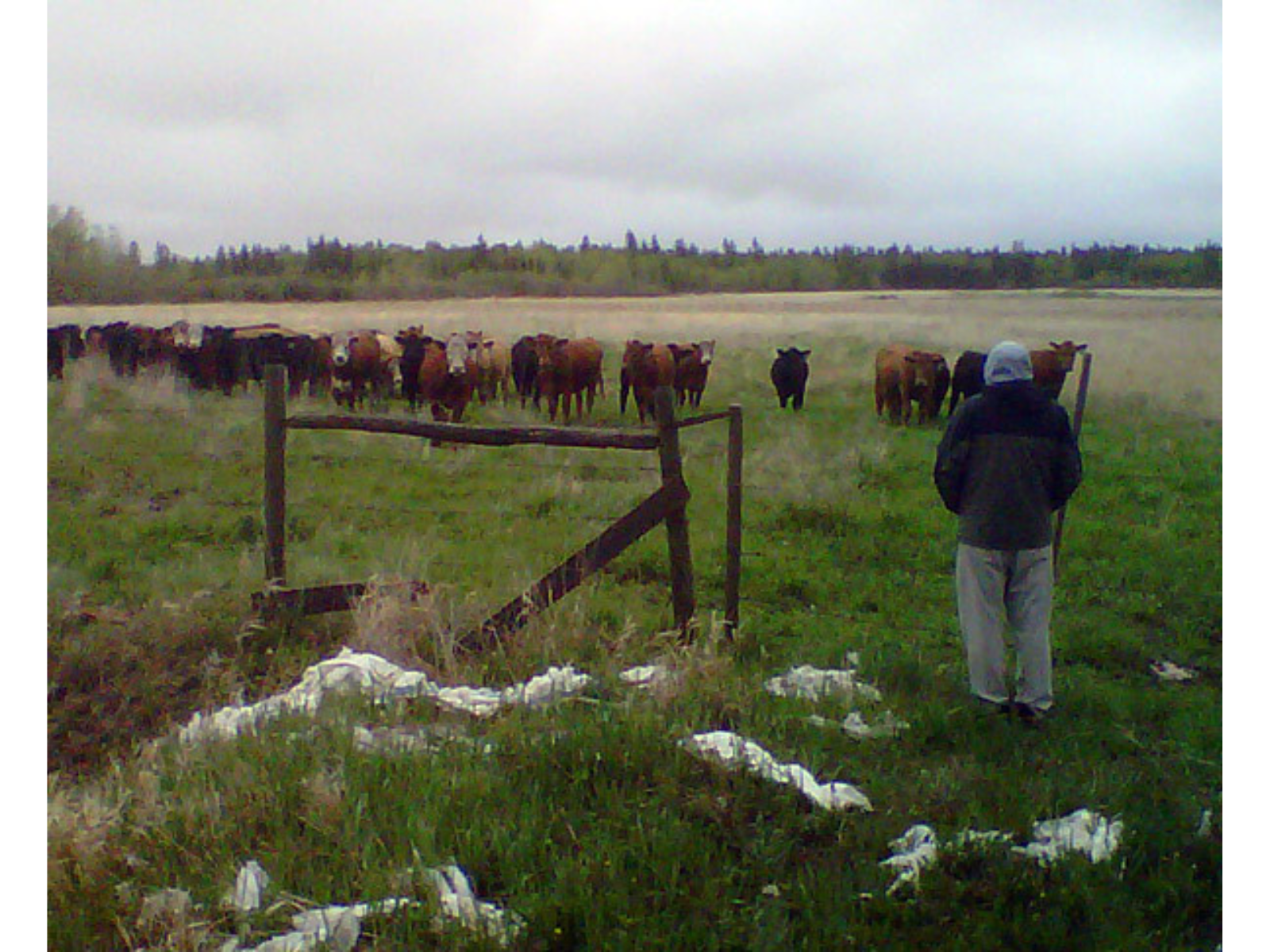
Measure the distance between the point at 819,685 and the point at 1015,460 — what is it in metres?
1.15

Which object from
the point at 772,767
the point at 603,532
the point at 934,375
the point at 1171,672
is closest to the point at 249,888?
the point at 772,767

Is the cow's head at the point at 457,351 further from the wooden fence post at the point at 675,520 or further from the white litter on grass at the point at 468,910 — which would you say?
the white litter on grass at the point at 468,910

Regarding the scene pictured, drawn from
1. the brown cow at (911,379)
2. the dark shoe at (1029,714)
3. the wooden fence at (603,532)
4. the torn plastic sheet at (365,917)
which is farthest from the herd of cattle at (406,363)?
the torn plastic sheet at (365,917)

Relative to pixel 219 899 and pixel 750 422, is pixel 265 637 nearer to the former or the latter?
pixel 219 899

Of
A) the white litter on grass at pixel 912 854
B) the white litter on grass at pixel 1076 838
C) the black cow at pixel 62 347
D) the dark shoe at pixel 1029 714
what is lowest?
the white litter on grass at pixel 912 854

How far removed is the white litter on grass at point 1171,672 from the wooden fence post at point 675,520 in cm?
188

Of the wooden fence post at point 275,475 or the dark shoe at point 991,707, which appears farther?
the wooden fence post at point 275,475

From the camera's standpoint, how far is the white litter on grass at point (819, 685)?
3.98 m

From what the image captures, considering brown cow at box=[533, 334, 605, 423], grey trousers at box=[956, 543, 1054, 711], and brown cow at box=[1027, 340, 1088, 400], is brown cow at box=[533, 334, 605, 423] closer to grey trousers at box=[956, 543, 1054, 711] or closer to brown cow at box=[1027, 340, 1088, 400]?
brown cow at box=[1027, 340, 1088, 400]

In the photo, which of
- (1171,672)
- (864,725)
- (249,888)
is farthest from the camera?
(1171,672)

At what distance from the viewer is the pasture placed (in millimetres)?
2879

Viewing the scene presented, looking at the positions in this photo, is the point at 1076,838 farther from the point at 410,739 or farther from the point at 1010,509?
the point at 410,739

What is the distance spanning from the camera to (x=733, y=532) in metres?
4.80

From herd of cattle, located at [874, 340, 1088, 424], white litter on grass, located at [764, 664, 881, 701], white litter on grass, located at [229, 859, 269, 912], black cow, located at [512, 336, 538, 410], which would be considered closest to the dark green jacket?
herd of cattle, located at [874, 340, 1088, 424]
